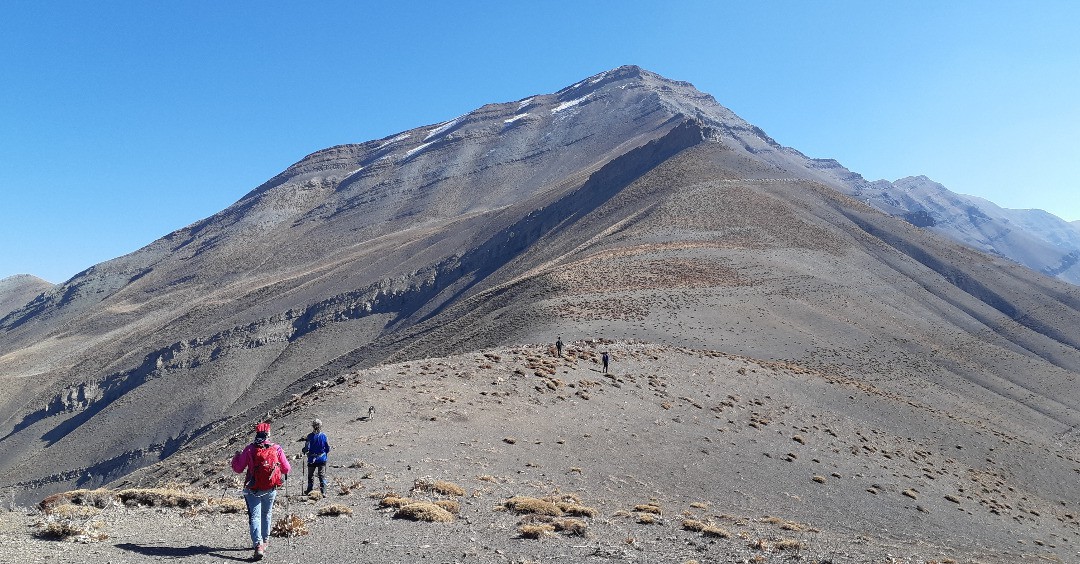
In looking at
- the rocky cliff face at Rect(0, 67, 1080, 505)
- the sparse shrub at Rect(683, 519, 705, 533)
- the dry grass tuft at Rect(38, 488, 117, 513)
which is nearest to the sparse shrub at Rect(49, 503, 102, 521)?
the dry grass tuft at Rect(38, 488, 117, 513)

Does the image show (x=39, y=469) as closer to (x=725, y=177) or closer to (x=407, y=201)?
(x=725, y=177)

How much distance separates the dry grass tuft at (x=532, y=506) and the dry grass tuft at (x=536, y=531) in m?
1.01

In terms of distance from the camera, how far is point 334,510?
1092cm

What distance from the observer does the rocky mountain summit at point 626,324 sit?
34250 mm

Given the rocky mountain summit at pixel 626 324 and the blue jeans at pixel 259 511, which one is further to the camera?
the rocky mountain summit at pixel 626 324

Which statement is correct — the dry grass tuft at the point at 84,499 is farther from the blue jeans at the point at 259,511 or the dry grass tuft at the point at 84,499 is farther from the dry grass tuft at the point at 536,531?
the dry grass tuft at the point at 536,531

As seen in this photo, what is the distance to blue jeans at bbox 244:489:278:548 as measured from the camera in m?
8.24

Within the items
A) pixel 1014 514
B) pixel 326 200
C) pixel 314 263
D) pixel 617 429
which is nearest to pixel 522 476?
pixel 617 429

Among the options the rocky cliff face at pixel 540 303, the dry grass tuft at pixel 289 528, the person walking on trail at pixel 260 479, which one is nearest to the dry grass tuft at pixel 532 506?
the dry grass tuft at pixel 289 528

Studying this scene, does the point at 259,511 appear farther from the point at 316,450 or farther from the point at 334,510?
the point at 316,450

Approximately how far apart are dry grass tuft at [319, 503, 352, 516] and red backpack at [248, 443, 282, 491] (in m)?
2.60

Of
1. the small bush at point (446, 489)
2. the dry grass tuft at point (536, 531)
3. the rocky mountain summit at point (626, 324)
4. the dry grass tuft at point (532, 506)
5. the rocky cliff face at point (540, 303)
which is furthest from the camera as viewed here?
the rocky cliff face at point (540, 303)

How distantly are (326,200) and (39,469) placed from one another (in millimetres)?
141506

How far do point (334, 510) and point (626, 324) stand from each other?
3365 cm
